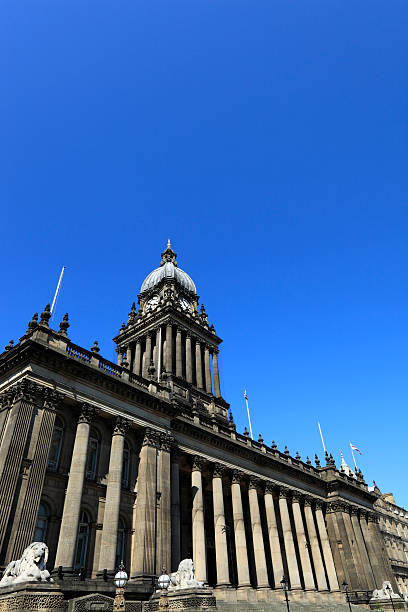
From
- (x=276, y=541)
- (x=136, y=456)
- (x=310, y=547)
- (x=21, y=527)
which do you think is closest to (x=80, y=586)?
(x=21, y=527)

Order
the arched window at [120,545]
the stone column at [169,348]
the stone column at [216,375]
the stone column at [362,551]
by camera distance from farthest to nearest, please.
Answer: the stone column at [216,375]
the stone column at [169,348]
the stone column at [362,551]
the arched window at [120,545]

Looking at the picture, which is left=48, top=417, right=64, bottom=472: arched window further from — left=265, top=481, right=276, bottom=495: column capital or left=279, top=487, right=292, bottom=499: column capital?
left=279, top=487, right=292, bottom=499: column capital

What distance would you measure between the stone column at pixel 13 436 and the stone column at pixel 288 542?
30366 millimetres

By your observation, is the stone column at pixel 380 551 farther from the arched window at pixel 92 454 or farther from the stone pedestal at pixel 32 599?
the stone pedestal at pixel 32 599

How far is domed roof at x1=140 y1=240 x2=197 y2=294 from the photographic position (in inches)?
2451

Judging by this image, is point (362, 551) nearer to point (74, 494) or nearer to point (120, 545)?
point (120, 545)

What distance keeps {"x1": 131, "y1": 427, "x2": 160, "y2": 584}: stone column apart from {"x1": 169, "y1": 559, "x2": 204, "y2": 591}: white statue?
4.91 meters

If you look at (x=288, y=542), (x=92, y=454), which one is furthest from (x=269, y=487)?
(x=92, y=454)

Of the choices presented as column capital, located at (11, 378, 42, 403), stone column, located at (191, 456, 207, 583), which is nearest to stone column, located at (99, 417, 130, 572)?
column capital, located at (11, 378, 42, 403)

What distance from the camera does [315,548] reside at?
46.8 meters

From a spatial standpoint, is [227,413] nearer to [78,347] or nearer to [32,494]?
[78,347]

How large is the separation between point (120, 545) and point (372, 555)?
3939 cm

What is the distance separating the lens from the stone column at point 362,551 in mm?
48994

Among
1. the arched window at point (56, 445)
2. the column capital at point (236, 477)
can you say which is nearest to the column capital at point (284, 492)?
the column capital at point (236, 477)
